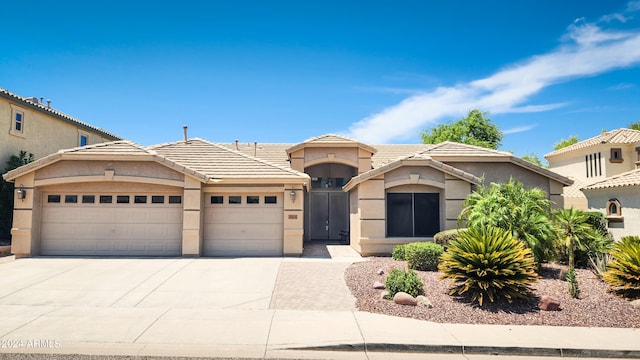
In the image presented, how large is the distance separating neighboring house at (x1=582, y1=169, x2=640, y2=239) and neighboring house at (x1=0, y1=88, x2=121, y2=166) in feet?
87.5

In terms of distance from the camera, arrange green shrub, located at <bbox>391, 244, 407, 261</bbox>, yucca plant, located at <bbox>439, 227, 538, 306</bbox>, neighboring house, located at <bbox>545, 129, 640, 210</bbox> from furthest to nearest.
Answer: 1. neighboring house, located at <bbox>545, 129, 640, 210</bbox>
2. green shrub, located at <bbox>391, 244, 407, 261</bbox>
3. yucca plant, located at <bbox>439, 227, 538, 306</bbox>

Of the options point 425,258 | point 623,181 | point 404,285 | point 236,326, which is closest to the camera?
point 236,326

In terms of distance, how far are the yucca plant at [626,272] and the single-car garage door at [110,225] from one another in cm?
1352

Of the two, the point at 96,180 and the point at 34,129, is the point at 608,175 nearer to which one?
the point at 96,180

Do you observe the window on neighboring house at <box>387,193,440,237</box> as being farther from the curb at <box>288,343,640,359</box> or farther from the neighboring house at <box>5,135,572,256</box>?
the curb at <box>288,343,640,359</box>

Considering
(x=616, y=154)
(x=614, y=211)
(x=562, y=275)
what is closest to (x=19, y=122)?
(x=562, y=275)

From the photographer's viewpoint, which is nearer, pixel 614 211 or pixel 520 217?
pixel 520 217

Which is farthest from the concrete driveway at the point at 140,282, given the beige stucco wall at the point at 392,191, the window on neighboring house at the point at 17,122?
the window on neighboring house at the point at 17,122

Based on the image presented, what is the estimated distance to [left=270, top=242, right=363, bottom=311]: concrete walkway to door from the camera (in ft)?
27.9

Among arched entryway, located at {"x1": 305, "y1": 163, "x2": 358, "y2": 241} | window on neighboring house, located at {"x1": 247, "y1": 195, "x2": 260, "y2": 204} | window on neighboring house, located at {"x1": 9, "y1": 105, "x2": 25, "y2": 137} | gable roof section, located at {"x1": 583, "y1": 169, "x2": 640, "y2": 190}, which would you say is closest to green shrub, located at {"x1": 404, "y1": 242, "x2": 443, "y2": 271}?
window on neighboring house, located at {"x1": 247, "y1": 195, "x2": 260, "y2": 204}

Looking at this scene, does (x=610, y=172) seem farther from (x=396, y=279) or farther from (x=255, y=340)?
(x=255, y=340)

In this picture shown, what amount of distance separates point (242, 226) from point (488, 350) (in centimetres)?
1059

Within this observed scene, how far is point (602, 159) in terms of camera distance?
27.2 m

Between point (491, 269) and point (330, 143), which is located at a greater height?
point (330, 143)
